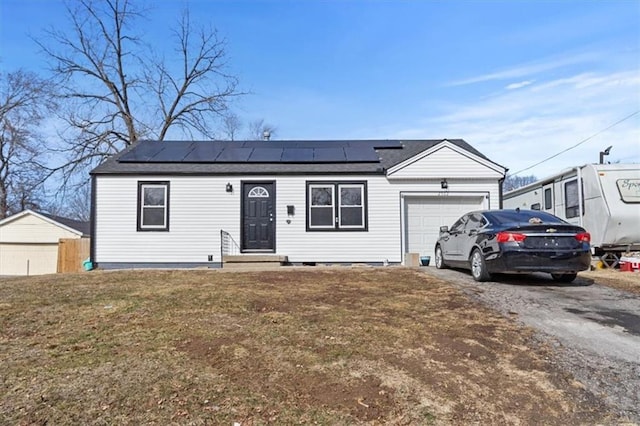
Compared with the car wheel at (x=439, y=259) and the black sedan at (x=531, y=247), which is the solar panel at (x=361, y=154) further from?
the black sedan at (x=531, y=247)

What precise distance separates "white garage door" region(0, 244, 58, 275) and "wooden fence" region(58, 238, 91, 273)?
9180 millimetres

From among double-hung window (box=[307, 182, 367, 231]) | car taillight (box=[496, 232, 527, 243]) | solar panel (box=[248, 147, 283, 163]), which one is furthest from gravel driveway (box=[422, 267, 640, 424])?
solar panel (box=[248, 147, 283, 163])

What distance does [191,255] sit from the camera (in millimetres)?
11836

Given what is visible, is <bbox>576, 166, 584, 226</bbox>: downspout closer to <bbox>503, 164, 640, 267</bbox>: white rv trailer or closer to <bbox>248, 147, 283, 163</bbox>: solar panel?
<bbox>503, 164, 640, 267</bbox>: white rv trailer

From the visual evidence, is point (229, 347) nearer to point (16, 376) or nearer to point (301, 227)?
point (16, 376)

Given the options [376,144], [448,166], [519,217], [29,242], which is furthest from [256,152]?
[29,242]

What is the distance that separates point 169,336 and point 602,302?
21.0 feet

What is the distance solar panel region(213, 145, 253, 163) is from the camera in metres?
12.4

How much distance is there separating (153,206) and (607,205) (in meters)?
12.2

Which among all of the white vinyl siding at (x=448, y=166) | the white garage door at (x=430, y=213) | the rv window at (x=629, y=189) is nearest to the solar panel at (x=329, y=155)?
the white vinyl siding at (x=448, y=166)

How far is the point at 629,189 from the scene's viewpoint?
997 cm

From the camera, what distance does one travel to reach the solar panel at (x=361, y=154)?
12500 mm

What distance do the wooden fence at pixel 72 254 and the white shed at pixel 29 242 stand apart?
8.75m

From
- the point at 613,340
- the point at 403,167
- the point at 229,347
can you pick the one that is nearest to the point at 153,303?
the point at 229,347
